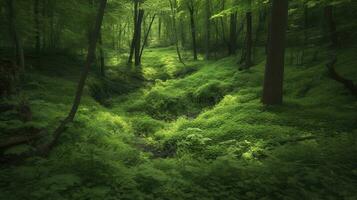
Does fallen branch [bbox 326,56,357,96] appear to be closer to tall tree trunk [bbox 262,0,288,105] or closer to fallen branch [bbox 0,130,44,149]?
tall tree trunk [bbox 262,0,288,105]

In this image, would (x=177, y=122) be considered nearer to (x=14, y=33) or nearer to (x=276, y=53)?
(x=276, y=53)

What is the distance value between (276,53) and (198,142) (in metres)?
4.78

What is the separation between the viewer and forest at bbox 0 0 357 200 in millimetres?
5895

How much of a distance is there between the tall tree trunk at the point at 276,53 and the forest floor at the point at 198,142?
631mm

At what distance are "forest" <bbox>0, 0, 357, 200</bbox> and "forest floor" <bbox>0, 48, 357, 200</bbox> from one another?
39 millimetres

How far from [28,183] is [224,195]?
Answer: 3804mm

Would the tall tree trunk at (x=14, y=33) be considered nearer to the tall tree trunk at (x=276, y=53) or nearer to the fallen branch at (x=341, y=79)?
the tall tree trunk at (x=276, y=53)

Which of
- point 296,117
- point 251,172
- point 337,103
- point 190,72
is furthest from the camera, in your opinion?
point 190,72

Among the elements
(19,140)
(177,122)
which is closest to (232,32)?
(177,122)

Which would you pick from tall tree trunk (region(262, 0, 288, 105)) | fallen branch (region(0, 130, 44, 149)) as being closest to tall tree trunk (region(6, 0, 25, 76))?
fallen branch (region(0, 130, 44, 149))

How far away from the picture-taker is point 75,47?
62.4 feet

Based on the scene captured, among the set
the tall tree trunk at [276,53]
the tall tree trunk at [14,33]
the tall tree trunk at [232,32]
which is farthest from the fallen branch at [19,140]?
the tall tree trunk at [232,32]

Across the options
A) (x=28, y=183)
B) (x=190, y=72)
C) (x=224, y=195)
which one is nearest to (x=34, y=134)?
(x=28, y=183)

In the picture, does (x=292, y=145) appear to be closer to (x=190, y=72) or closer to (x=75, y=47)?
(x=75, y=47)
